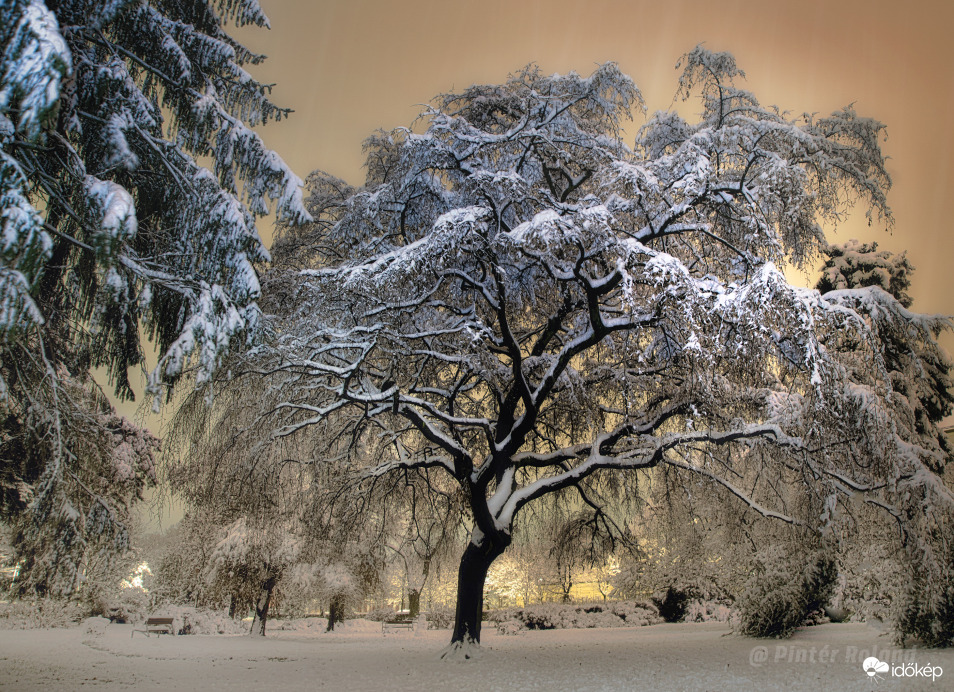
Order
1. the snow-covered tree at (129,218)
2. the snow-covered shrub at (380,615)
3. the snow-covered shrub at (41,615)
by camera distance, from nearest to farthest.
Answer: the snow-covered tree at (129,218)
the snow-covered shrub at (41,615)
the snow-covered shrub at (380,615)

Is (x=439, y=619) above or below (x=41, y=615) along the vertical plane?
below

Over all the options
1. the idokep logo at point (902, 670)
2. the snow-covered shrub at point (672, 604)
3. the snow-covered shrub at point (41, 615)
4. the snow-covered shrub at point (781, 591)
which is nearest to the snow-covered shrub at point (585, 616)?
the snow-covered shrub at point (672, 604)

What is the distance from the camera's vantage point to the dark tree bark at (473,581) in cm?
934

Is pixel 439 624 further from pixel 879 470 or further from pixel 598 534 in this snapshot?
pixel 879 470

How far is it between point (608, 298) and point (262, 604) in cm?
1445

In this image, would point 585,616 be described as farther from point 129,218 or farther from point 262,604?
point 129,218

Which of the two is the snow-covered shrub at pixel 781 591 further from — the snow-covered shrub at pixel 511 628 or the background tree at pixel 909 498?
the snow-covered shrub at pixel 511 628

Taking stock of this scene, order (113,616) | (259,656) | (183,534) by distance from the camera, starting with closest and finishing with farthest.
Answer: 1. (259,656)
2. (183,534)
3. (113,616)

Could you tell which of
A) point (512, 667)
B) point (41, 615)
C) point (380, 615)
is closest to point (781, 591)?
point (512, 667)

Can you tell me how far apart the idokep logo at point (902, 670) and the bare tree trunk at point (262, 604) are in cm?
1433

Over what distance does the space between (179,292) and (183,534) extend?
16.0m

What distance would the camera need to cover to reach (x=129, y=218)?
4.33 meters

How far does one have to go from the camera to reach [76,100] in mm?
5398

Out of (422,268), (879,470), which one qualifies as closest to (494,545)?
(422,268)
